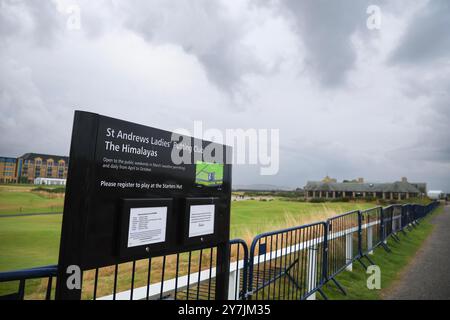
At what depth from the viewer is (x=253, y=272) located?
4.77m

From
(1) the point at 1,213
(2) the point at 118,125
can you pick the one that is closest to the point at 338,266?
(2) the point at 118,125

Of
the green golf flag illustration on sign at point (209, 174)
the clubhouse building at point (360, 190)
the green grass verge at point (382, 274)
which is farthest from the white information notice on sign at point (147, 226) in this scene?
the clubhouse building at point (360, 190)

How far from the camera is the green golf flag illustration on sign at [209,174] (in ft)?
9.56

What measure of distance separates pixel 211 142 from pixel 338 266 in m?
5.21

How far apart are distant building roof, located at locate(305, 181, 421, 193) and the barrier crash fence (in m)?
87.9

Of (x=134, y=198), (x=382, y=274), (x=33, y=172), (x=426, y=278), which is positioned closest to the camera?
(x=134, y=198)

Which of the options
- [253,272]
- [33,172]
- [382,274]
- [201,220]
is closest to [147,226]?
[201,220]

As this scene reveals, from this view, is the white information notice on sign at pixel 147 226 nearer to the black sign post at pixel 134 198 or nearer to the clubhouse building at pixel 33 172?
the black sign post at pixel 134 198

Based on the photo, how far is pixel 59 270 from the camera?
6.03ft

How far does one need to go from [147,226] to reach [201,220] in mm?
656

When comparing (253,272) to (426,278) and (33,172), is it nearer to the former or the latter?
(426,278)

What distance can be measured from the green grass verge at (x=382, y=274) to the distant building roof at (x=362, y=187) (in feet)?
280
